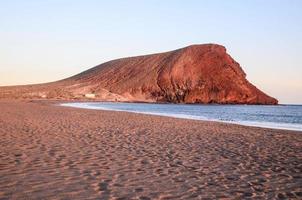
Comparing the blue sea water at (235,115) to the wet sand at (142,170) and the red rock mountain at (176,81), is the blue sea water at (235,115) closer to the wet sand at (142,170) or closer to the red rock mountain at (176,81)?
the wet sand at (142,170)

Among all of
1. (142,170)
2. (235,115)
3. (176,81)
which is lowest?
(142,170)

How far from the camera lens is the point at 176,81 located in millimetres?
115625

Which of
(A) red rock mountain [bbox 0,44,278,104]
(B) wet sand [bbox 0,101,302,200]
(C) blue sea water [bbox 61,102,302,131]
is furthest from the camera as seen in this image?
(A) red rock mountain [bbox 0,44,278,104]

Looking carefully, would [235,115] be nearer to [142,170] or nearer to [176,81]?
[142,170]

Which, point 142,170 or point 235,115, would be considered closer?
point 142,170

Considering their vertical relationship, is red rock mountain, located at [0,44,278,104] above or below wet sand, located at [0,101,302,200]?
above

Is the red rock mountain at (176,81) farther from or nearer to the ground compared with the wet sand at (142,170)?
farther from the ground

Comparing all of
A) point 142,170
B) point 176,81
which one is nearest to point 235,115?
point 142,170

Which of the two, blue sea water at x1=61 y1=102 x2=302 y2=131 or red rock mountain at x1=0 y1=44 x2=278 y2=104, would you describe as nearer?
blue sea water at x1=61 y1=102 x2=302 y2=131

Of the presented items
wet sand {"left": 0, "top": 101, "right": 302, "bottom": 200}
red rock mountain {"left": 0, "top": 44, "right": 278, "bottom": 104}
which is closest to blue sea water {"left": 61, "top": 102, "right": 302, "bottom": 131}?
wet sand {"left": 0, "top": 101, "right": 302, "bottom": 200}

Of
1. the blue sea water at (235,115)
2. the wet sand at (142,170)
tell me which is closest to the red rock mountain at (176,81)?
the blue sea water at (235,115)

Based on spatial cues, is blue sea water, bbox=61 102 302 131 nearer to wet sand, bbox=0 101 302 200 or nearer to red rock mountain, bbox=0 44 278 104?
wet sand, bbox=0 101 302 200

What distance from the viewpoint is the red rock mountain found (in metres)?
111

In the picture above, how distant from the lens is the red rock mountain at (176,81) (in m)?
111
